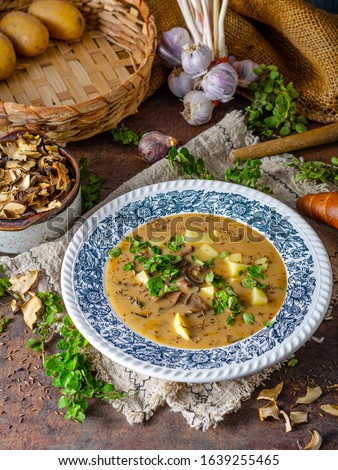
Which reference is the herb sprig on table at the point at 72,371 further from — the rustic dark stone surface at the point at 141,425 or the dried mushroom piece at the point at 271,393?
the dried mushroom piece at the point at 271,393

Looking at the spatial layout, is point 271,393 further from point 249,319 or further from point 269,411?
point 249,319

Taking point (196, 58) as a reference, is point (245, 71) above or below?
below

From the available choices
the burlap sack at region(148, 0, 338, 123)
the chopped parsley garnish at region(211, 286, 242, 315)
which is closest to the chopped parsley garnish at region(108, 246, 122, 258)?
the chopped parsley garnish at region(211, 286, 242, 315)

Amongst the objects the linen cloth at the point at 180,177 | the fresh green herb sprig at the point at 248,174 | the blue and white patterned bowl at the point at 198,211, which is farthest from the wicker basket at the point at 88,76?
the fresh green herb sprig at the point at 248,174

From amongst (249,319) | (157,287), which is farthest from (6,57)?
(249,319)

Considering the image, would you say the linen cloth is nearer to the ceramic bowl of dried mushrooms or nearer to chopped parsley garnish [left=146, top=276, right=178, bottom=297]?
the ceramic bowl of dried mushrooms
